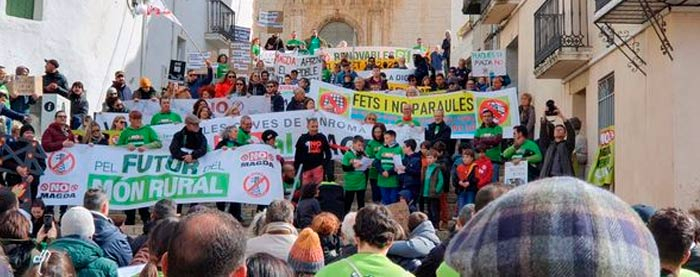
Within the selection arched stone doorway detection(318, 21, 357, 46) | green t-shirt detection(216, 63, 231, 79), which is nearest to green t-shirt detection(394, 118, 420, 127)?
green t-shirt detection(216, 63, 231, 79)

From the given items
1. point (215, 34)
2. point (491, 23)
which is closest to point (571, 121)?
point (491, 23)

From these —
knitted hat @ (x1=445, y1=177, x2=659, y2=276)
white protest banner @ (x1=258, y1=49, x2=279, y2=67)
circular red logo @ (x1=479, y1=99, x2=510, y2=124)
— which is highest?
white protest banner @ (x1=258, y1=49, x2=279, y2=67)

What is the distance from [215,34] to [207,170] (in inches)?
772

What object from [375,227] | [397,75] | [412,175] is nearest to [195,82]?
[397,75]

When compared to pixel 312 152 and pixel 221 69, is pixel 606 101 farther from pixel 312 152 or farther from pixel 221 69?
pixel 221 69

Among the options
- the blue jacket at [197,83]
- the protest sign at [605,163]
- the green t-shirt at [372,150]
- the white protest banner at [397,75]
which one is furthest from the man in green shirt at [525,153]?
the white protest banner at [397,75]

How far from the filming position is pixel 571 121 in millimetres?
17141

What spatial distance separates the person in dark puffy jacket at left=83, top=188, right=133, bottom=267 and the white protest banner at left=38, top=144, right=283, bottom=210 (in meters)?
7.99

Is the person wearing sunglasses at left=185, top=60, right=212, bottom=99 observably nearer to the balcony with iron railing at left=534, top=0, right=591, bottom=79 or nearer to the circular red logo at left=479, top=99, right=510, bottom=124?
the circular red logo at left=479, top=99, right=510, bottom=124

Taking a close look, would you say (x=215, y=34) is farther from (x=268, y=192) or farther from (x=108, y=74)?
(x=268, y=192)

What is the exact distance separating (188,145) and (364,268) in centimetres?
1121

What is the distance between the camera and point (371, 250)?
572 centimetres

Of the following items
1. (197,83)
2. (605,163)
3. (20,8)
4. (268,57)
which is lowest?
(605,163)

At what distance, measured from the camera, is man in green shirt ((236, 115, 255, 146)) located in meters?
17.1
